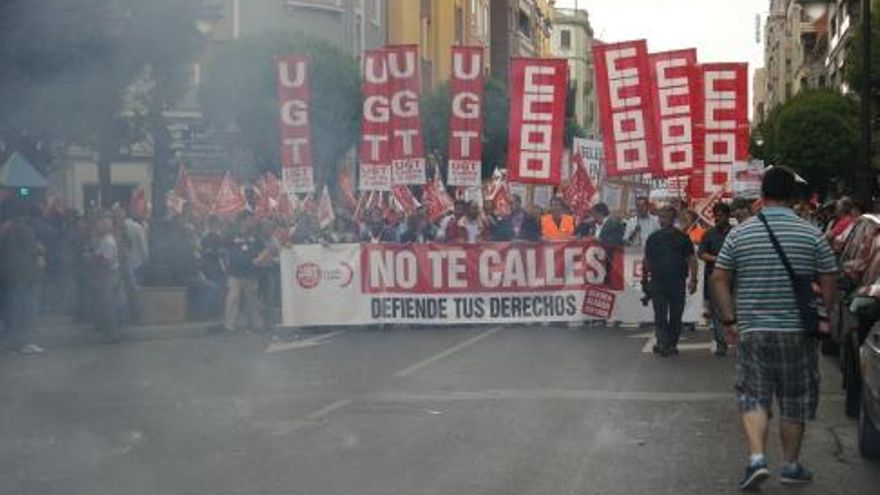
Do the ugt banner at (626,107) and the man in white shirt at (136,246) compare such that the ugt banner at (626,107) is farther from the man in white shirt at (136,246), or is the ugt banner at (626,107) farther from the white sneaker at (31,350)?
the white sneaker at (31,350)

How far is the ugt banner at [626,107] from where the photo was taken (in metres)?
25.4

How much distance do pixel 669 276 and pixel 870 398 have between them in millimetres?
8082

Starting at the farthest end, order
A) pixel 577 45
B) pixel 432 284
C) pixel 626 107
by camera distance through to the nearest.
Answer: pixel 577 45
pixel 626 107
pixel 432 284

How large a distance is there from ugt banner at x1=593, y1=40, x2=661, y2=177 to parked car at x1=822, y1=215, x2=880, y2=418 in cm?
896

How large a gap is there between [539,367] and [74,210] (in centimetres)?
621

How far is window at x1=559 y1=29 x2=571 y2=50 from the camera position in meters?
126

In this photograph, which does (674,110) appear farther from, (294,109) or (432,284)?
(294,109)

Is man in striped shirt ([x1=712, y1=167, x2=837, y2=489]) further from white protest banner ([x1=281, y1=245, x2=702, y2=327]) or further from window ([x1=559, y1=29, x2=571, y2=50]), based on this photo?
window ([x1=559, y1=29, x2=571, y2=50])

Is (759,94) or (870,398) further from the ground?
(759,94)

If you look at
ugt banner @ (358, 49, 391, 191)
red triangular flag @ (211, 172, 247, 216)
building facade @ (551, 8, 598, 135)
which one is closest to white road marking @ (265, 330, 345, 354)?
red triangular flag @ (211, 172, 247, 216)

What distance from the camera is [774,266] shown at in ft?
27.8

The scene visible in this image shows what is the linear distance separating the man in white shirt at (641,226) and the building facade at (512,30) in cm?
5143

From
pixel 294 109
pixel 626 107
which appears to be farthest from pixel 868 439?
pixel 626 107

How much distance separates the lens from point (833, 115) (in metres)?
68.5
